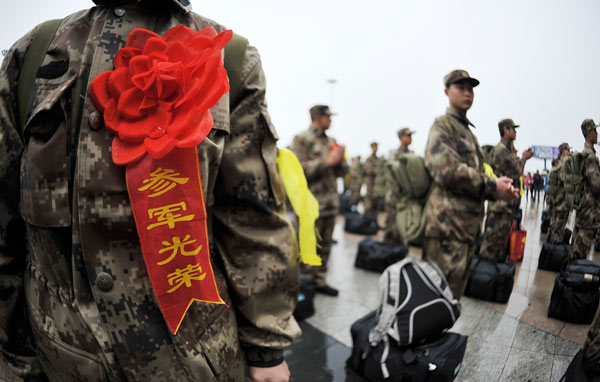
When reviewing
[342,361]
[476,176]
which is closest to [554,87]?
[476,176]

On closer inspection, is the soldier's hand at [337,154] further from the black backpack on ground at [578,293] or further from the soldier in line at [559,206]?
the black backpack on ground at [578,293]

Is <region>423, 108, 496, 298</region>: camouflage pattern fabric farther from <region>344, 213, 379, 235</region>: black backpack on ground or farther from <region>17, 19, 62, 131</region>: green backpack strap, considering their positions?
<region>344, 213, 379, 235</region>: black backpack on ground

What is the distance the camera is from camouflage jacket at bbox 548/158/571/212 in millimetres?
1321

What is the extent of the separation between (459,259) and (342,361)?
1.20m

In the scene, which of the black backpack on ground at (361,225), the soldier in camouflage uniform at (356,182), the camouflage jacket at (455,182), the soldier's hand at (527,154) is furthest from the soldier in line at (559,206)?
the soldier in camouflage uniform at (356,182)

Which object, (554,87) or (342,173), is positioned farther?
(342,173)

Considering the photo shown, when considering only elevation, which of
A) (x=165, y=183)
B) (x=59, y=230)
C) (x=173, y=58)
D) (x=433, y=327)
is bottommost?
(x=433, y=327)

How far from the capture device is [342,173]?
4.54m

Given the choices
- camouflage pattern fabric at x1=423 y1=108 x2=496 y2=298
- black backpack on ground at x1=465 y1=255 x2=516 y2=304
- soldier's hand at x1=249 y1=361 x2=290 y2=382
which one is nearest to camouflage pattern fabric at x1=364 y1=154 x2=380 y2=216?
camouflage pattern fabric at x1=423 y1=108 x2=496 y2=298

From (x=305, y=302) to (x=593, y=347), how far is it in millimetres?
2487

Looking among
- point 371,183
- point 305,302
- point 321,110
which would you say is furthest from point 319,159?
point 371,183

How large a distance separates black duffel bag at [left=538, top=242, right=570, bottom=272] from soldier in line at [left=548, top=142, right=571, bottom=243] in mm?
28

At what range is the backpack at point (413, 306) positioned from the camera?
2.11 meters

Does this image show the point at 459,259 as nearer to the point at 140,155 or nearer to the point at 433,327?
the point at 433,327
